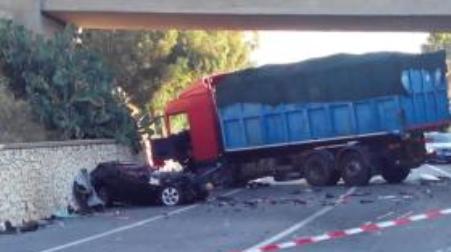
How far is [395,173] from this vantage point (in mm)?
31344

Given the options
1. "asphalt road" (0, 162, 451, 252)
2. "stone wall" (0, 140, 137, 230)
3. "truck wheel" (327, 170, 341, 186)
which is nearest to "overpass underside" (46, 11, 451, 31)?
"truck wheel" (327, 170, 341, 186)

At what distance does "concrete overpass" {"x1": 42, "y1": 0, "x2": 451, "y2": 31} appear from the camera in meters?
31.8

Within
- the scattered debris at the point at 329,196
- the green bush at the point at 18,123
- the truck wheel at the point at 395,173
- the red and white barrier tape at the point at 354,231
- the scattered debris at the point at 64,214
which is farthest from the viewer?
the truck wheel at the point at 395,173

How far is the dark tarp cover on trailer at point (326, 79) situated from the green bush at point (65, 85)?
134 inches

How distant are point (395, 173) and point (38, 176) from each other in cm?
1104

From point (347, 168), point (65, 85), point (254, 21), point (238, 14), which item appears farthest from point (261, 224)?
point (254, 21)

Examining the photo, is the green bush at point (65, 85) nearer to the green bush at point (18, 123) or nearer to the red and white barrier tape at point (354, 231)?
the green bush at point (18, 123)

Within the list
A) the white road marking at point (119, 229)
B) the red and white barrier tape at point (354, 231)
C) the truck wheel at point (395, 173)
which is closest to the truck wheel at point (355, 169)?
the truck wheel at point (395, 173)

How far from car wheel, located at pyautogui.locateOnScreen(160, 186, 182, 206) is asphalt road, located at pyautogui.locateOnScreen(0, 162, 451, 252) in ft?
1.69

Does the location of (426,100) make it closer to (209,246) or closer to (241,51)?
(209,246)

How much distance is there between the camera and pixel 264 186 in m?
34.5

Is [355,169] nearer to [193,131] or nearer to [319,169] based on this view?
[319,169]

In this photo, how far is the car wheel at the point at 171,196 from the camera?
27062 mm

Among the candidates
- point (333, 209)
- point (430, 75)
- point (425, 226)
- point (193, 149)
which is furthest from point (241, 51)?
point (425, 226)
